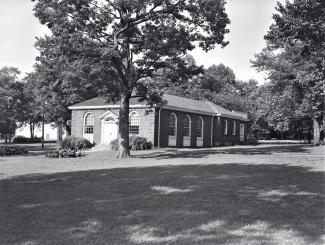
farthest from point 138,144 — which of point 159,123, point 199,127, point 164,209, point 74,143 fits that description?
point 164,209

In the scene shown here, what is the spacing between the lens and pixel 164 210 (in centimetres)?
866

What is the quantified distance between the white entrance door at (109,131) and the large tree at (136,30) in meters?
13.2

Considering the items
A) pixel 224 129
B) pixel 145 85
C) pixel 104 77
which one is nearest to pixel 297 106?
pixel 224 129

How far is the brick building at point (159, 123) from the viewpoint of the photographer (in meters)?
36.0

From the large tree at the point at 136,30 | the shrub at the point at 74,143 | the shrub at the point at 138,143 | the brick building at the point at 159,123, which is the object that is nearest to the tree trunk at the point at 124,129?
the large tree at the point at 136,30

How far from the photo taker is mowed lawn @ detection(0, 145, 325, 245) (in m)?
6.77

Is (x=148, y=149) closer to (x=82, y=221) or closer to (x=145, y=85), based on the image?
(x=145, y=85)

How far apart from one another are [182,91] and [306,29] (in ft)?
179

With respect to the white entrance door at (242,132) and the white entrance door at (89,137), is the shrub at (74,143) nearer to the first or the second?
the white entrance door at (89,137)

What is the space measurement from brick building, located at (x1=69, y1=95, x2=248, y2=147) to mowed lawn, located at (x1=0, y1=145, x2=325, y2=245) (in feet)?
69.7

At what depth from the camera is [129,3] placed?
2102 centimetres

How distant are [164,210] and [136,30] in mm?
16973

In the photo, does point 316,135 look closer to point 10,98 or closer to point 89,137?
point 89,137

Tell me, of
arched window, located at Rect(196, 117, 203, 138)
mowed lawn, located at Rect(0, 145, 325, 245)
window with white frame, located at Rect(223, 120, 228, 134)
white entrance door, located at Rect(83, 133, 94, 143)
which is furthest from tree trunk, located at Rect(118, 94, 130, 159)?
window with white frame, located at Rect(223, 120, 228, 134)
